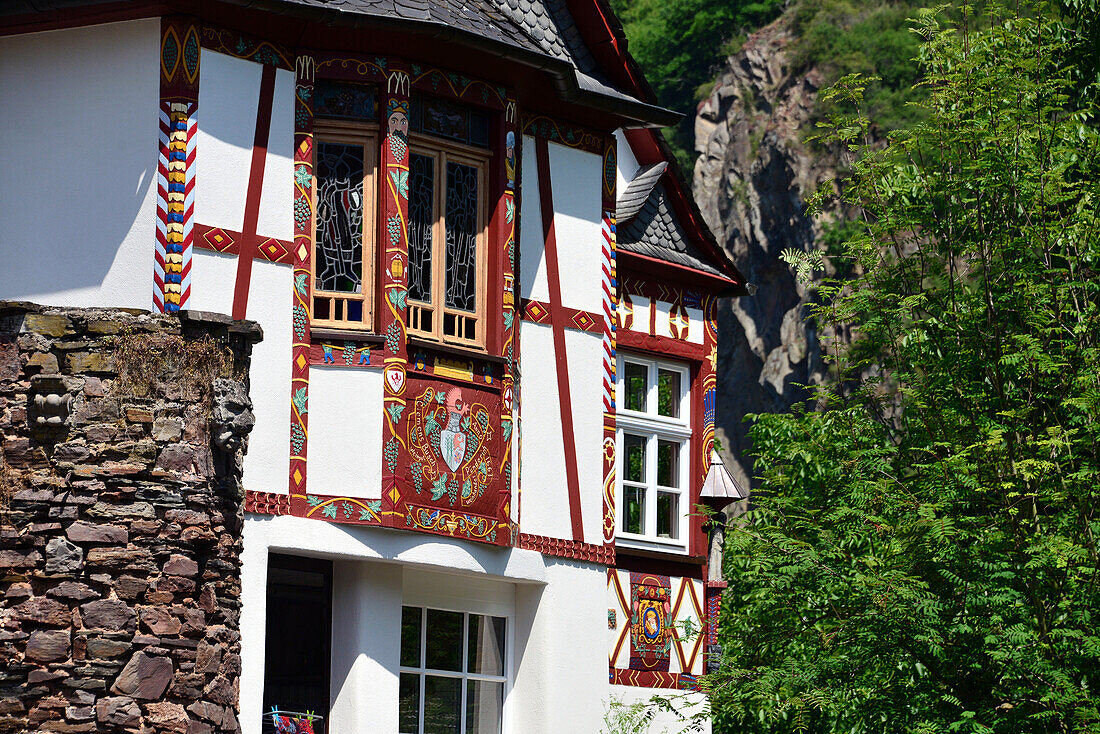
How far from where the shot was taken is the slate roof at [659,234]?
1975cm

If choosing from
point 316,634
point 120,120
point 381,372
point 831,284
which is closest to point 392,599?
point 316,634

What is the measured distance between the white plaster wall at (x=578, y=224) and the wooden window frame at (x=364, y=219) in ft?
8.99

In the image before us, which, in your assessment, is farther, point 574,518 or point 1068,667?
point 574,518

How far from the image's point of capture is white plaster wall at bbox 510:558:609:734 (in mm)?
16578

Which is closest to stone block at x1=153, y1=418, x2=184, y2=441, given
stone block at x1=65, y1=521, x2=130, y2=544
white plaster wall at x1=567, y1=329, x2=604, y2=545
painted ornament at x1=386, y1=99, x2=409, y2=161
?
stone block at x1=65, y1=521, x2=130, y2=544

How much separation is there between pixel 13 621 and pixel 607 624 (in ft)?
28.2

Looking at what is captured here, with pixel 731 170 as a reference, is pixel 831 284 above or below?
below

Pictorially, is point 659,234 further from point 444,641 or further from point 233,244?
point 233,244

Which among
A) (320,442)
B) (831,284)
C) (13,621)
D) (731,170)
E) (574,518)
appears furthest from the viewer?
(731,170)

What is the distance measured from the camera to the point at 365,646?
583 inches

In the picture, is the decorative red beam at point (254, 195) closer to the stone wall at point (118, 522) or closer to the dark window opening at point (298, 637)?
the dark window opening at point (298, 637)

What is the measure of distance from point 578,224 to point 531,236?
0.69 m

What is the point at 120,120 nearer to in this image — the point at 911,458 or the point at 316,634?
the point at 316,634

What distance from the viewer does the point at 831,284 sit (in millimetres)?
19562
